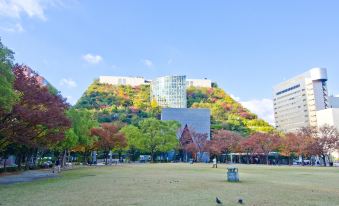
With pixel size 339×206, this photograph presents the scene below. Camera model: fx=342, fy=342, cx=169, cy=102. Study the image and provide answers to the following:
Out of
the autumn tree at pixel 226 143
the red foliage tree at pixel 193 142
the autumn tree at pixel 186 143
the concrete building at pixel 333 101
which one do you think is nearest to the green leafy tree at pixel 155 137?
the autumn tree at pixel 226 143

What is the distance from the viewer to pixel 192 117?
103062mm

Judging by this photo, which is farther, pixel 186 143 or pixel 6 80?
pixel 186 143

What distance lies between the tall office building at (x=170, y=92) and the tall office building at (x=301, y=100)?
46.8 metres

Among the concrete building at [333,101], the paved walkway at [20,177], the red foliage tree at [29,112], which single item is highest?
the concrete building at [333,101]

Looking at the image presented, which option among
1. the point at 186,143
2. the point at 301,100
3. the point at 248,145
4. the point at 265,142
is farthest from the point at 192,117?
the point at 301,100

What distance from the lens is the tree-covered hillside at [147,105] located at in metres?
110

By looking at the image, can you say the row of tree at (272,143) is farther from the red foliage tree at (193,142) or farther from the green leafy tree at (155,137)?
the green leafy tree at (155,137)

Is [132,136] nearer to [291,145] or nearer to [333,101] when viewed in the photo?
A: [291,145]

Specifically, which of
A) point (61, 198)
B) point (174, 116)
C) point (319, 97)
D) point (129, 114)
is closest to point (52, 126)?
point (61, 198)

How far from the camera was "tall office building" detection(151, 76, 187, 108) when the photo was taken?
144 m

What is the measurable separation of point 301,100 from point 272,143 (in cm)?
8237

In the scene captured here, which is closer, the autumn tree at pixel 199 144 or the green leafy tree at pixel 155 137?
the green leafy tree at pixel 155 137

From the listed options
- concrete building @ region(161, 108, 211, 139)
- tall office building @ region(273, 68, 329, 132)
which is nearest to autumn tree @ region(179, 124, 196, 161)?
concrete building @ region(161, 108, 211, 139)

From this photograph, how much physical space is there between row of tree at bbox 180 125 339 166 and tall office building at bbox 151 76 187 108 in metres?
53.3
